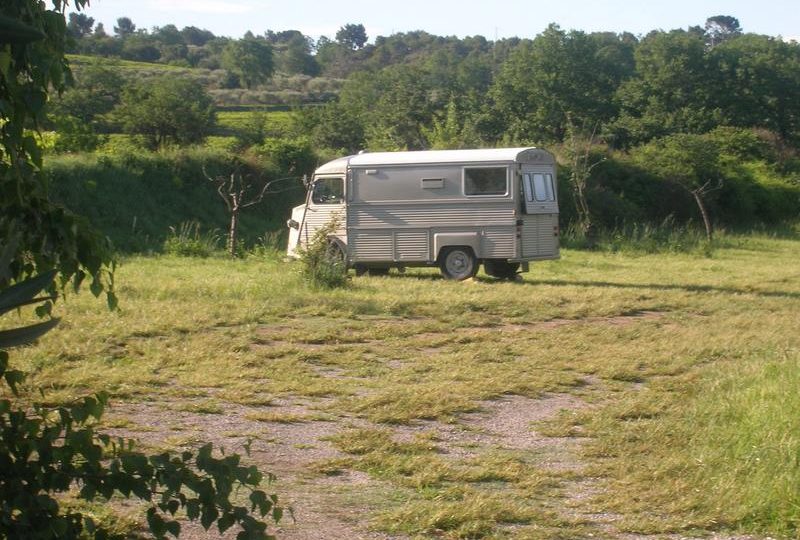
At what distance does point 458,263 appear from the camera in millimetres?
17531

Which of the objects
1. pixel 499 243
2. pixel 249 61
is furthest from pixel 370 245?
pixel 249 61

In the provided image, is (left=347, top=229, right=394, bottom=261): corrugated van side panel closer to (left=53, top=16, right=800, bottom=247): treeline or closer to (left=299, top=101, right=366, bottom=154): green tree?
(left=53, top=16, right=800, bottom=247): treeline

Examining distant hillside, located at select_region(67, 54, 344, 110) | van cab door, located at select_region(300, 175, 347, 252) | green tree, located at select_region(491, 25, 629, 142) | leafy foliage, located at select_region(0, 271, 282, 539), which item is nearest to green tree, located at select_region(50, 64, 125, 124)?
distant hillside, located at select_region(67, 54, 344, 110)

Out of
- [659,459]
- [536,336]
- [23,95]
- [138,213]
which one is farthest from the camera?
[138,213]

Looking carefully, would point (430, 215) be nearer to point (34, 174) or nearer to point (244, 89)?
point (34, 174)

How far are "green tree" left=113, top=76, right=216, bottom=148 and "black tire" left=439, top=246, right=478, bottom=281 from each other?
1666cm

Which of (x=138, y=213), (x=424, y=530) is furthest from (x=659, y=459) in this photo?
(x=138, y=213)

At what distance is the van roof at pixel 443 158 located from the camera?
1728cm

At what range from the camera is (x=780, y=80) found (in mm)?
49375

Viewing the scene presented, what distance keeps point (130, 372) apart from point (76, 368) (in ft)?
1.42

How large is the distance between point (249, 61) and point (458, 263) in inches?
2406

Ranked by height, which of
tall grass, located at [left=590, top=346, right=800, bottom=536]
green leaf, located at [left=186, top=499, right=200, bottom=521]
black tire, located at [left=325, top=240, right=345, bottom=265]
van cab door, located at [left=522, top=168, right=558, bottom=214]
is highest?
van cab door, located at [left=522, top=168, right=558, bottom=214]

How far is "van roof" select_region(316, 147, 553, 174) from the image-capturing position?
1728cm

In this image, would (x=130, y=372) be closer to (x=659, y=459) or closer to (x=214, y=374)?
(x=214, y=374)
